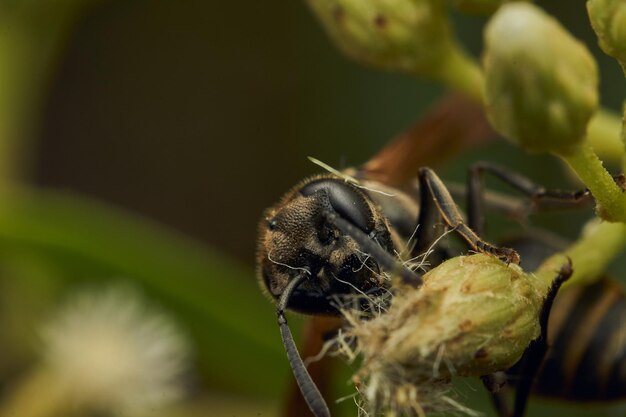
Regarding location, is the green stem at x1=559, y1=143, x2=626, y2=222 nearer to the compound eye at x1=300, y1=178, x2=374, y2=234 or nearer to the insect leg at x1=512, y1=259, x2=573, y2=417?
the insect leg at x1=512, y1=259, x2=573, y2=417

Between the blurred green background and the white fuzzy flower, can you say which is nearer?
the blurred green background

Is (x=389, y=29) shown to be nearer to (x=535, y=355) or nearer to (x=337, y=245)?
(x=337, y=245)

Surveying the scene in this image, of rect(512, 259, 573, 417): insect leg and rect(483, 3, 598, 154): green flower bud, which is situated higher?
rect(483, 3, 598, 154): green flower bud

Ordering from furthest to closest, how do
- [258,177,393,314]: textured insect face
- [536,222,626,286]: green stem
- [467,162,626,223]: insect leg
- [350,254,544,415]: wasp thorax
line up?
1. [467,162,626,223]: insect leg
2. [536,222,626,286]: green stem
3. [258,177,393,314]: textured insect face
4. [350,254,544,415]: wasp thorax

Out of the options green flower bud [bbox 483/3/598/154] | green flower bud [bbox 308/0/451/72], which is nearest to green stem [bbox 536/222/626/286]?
green flower bud [bbox 483/3/598/154]

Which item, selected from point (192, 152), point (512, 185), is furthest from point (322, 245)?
point (192, 152)

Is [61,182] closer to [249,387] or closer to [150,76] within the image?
[150,76]

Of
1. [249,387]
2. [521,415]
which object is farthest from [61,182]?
[521,415]
